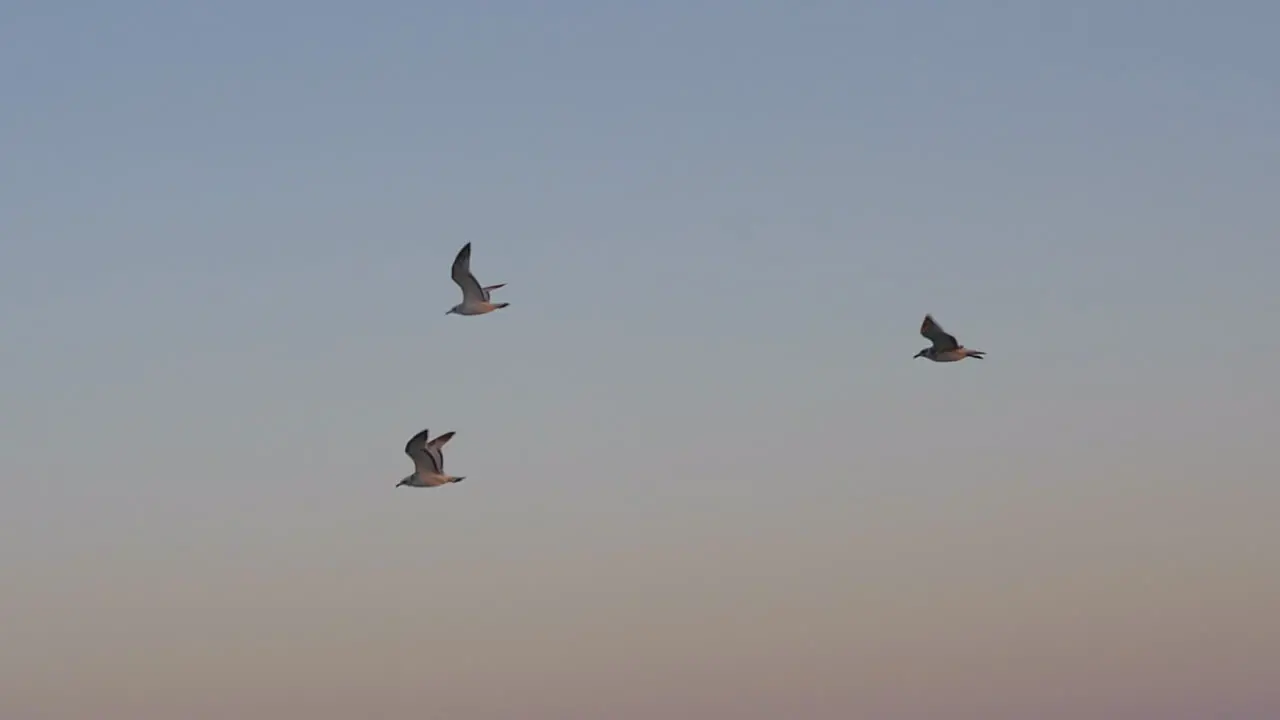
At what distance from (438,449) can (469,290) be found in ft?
25.0

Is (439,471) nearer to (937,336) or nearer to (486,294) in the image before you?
(486,294)

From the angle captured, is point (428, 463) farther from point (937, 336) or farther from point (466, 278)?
point (937, 336)

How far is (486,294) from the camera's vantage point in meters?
99.2

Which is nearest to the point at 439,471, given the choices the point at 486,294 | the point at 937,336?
the point at 486,294

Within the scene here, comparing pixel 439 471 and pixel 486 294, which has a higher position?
pixel 486 294

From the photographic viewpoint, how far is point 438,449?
96375mm

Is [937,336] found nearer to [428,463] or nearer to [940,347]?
[940,347]

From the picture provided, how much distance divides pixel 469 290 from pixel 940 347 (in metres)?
21.1

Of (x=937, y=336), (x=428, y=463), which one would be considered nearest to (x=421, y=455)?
(x=428, y=463)

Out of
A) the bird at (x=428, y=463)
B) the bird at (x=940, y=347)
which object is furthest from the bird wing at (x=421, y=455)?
the bird at (x=940, y=347)

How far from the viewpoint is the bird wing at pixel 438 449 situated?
96.0m

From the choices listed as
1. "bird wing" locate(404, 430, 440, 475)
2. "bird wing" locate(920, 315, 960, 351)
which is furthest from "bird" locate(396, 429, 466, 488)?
"bird wing" locate(920, 315, 960, 351)

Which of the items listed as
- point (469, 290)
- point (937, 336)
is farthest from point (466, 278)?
point (937, 336)

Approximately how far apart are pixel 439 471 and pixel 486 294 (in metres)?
8.51
